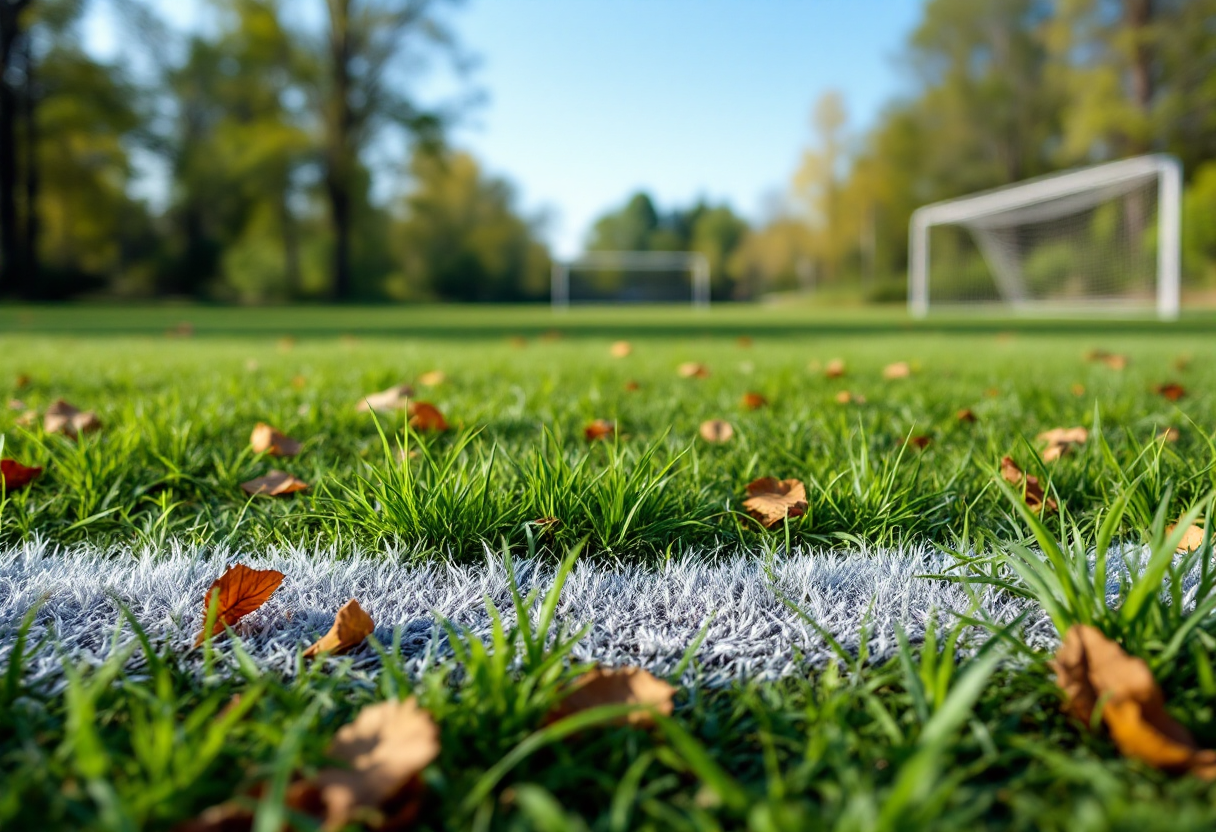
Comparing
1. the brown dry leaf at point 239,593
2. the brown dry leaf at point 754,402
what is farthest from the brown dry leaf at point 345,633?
the brown dry leaf at point 754,402

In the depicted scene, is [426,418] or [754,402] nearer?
[426,418]

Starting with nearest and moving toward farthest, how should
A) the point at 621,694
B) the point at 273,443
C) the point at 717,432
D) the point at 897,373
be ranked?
1. the point at 621,694
2. the point at 273,443
3. the point at 717,432
4. the point at 897,373

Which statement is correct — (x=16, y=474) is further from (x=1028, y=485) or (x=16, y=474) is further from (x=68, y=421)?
(x=1028, y=485)

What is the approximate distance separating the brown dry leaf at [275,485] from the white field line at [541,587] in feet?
0.96

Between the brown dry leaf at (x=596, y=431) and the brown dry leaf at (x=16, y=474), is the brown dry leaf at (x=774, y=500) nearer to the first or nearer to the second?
the brown dry leaf at (x=596, y=431)

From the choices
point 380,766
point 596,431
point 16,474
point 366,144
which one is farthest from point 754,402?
point 366,144

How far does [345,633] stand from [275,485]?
75 centimetres

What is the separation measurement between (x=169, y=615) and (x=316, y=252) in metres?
39.6

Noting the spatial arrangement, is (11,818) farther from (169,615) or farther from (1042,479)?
(1042,479)

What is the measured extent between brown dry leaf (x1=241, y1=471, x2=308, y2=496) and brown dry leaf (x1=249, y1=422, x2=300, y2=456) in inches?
6.5

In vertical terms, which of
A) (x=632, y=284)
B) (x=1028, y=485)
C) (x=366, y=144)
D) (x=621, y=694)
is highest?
(x=366, y=144)

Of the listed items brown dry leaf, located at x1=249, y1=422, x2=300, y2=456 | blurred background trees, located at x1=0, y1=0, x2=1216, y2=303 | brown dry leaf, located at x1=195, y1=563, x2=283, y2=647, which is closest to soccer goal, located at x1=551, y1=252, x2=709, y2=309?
blurred background trees, located at x1=0, y1=0, x2=1216, y2=303

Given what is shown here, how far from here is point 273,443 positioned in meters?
1.86

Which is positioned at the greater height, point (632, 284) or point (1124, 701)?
point (632, 284)
